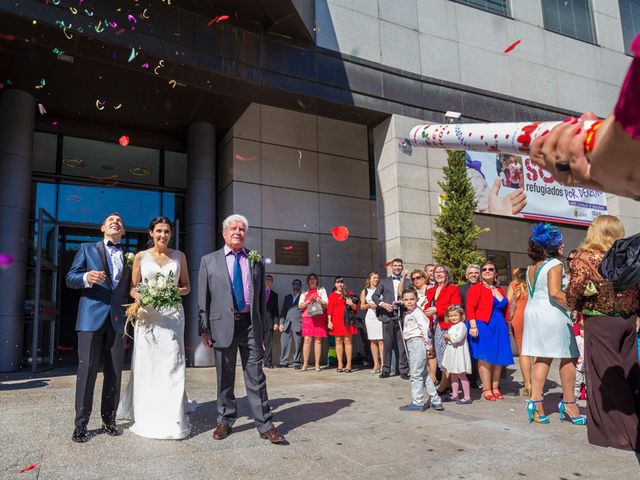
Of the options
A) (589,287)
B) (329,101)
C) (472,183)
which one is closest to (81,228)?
(329,101)

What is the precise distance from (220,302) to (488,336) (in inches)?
154

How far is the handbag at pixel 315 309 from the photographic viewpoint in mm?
10594

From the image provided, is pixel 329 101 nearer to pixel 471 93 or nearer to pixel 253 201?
pixel 253 201

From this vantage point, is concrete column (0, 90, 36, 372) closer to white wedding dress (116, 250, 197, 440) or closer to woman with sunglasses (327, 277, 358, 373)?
woman with sunglasses (327, 277, 358, 373)

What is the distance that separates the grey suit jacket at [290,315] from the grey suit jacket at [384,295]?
2052mm

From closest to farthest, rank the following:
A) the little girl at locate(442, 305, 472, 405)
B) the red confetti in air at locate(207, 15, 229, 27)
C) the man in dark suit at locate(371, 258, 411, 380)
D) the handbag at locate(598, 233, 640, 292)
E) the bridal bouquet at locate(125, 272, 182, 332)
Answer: the handbag at locate(598, 233, 640, 292)
the bridal bouquet at locate(125, 272, 182, 332)
the little girl at locate(442, 305, 472, 405)
the man in dark suit at locate(371, 258, 411, 380)
the red confetti in air at locate(207, 15, 229, 27)

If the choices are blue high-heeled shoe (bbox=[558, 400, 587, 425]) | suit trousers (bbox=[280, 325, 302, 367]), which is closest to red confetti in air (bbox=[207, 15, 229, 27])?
suit trousers (bbox=[280, 325, 302, 367])

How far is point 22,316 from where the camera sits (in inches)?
408

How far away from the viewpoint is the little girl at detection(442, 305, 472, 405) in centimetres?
Answer: 683

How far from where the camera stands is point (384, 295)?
998 centimetres

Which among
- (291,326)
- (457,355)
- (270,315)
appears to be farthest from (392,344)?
(270,315)

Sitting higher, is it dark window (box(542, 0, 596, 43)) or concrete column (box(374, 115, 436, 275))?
dark window (box(542, 0, 596, 43))

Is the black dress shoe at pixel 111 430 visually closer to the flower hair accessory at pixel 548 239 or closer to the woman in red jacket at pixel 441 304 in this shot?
the woman in red jacket at pixel 441 304

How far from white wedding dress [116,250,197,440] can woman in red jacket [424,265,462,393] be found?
12.2 ft
